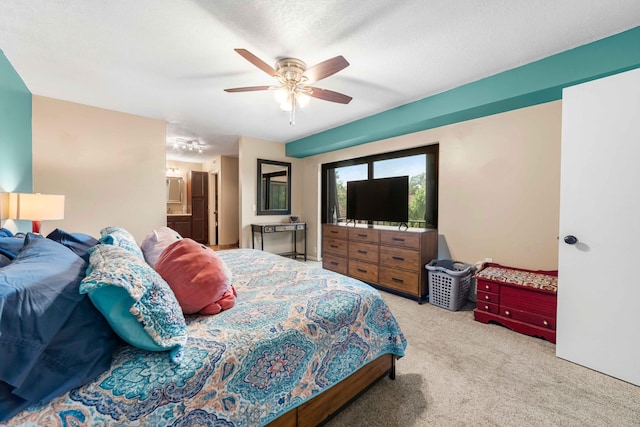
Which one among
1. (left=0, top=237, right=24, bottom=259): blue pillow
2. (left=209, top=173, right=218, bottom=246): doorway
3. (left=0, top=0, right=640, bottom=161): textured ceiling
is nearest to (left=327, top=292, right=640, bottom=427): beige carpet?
(left=0, top=237, right=24, bottom=259): blue pillow

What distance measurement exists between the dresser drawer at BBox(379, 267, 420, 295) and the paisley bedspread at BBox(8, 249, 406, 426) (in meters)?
1.59

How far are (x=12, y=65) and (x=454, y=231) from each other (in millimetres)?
5075

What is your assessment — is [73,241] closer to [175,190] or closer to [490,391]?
[490,391]

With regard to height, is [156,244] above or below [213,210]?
below

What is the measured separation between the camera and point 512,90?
8.11ft

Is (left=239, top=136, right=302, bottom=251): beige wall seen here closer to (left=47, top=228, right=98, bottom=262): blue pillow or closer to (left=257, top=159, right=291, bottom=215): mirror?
(left=257, top=159, right=291, bottom=215): mirror

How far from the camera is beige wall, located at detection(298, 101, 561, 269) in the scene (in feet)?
8.66

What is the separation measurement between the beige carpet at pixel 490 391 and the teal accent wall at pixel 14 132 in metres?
3.61

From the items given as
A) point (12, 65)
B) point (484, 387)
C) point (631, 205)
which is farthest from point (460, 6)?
point (12, 65)

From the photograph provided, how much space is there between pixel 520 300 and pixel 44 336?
3.18 metres

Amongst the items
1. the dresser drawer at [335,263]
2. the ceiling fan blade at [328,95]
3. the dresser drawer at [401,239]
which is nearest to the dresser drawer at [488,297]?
the dresser drawer at [401,239]

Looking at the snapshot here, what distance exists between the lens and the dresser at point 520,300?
2258mm

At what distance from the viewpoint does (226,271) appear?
4.66ft

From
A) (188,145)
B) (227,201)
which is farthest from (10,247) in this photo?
(227,201)
